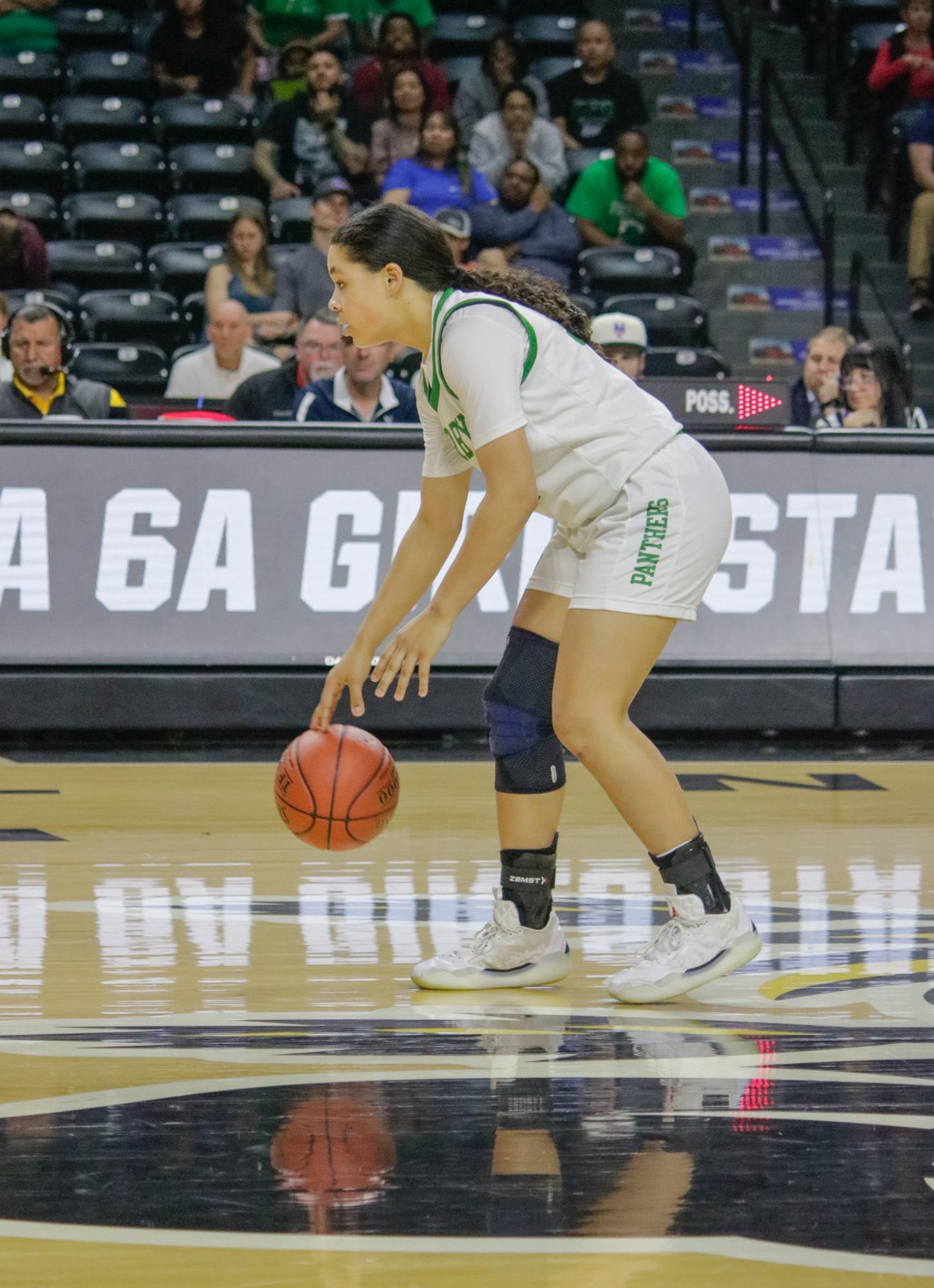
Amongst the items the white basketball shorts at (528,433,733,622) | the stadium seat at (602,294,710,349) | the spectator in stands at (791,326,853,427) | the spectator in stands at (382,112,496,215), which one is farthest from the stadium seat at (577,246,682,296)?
the white basketball shorts at (528,433,733,622)

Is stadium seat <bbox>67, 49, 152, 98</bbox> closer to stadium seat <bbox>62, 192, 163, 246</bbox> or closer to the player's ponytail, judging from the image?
stadium seat <bbox>62, 192, 163, 246</bbox>

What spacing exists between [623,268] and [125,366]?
3487 millimetres

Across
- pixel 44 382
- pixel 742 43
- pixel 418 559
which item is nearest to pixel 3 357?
pixel 44 382

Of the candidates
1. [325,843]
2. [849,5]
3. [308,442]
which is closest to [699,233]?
[849,5]

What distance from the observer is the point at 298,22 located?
14117 millimetres

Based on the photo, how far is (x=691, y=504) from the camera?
4.14 m

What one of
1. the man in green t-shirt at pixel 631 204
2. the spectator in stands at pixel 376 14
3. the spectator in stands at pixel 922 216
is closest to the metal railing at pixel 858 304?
the spectator in stands at pixel 922 216

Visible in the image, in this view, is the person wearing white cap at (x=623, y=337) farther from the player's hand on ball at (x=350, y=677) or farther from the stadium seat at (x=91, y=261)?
the player's hand on ball at (x=350, y=677)

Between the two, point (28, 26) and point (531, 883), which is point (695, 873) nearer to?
point (531, 883)

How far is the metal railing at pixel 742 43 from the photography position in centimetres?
1445

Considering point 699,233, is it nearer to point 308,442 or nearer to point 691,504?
point 308,442

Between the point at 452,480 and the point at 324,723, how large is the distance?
23.5 inches

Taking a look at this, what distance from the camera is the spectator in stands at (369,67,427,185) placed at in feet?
42.6

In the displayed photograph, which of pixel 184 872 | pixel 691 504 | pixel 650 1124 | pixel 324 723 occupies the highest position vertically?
pixel 691 504
